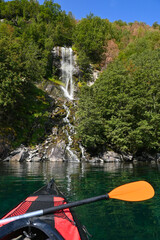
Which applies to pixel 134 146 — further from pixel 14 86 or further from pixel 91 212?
pixel 91 212

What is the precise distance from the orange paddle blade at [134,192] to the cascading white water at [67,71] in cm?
2685

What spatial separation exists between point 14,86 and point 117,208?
715 inches

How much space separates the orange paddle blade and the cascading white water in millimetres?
26848

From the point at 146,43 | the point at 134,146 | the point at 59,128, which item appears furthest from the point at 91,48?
the point at 134,146

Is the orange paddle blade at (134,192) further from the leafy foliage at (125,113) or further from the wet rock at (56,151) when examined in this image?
the wet rock at (56,151)

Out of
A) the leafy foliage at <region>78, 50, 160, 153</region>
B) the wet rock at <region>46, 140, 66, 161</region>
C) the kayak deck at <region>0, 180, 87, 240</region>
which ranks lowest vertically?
the kayak deck at <region>0, 180, 87, 240</region>

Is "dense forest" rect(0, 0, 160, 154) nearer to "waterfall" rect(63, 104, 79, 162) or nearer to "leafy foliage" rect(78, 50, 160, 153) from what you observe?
"leafy foliage" rect(78, 50, 160, 153)

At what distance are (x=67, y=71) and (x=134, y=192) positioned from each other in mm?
33934

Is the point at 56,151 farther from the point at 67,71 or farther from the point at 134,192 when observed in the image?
the point at 67,71

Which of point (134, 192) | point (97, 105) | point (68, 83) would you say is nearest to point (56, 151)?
point (97, 105)

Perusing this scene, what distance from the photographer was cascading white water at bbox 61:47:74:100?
31.9 metres

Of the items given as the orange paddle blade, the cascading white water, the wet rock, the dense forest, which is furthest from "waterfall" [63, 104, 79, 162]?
the orange paddle blade

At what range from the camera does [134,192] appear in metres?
3.83

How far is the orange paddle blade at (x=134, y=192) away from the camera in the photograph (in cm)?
370
